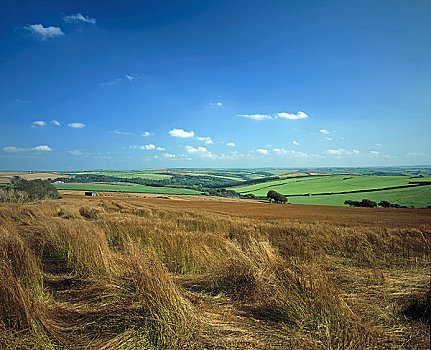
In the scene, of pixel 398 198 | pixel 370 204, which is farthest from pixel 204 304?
pixel 398 198

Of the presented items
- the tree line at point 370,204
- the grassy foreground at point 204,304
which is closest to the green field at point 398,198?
the tree line at point 370,204

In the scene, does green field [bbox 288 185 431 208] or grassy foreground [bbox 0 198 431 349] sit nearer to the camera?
grassy foreground [bbox 0 198 431 349]

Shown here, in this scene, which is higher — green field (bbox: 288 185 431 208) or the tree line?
green field (bbox: 288 185 431 208)

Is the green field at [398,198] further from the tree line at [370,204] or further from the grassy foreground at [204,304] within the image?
the grassy foreground at [204,304]

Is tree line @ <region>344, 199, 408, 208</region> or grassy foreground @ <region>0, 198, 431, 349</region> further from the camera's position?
tree line @ <region>344, 199, 408, 208</region>

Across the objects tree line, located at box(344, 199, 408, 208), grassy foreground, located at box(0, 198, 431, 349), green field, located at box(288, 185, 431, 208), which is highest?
grassy foreground, located at box(0, 198, 431, 349)

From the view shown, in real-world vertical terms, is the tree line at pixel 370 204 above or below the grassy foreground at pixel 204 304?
below

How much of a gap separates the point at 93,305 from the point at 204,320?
174 cm

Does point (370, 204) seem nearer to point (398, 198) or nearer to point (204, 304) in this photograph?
point (398, 198)

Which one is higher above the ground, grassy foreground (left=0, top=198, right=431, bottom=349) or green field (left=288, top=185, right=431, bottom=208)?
grassy foreground (left=0, top=198, right=431, bottom=349)

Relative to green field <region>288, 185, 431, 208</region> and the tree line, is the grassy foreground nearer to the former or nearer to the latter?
the tree line

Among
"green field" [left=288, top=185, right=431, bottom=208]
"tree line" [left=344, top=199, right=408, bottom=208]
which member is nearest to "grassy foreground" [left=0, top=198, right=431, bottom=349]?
"tree line" [left=344, top=199, right=408, bottom=208]

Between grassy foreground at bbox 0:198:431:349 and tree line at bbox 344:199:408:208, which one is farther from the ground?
grassy foreground at bbox 0:198:431:349

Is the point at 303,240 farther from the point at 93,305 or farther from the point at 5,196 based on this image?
the point at 5,196
